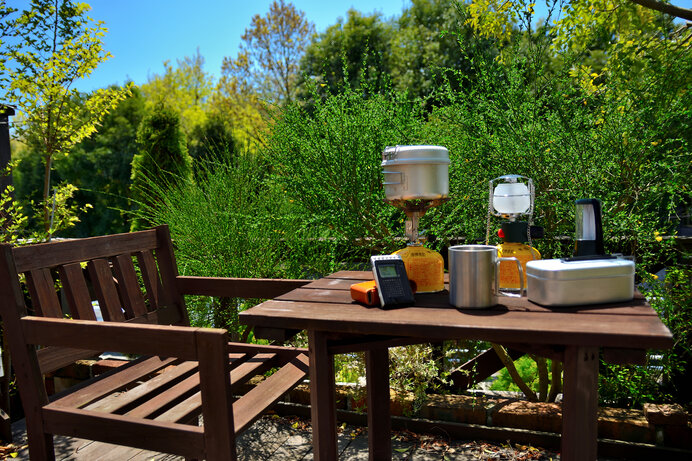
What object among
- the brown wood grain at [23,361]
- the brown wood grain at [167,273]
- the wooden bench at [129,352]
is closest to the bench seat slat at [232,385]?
the wooden bench at [129,352]

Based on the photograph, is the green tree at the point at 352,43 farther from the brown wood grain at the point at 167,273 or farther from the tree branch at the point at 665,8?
the brown wood grain at the point at 167,273

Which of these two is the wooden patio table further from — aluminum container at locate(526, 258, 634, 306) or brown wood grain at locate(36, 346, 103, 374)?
brown wood grain at locate(36, 346, 103, 374)

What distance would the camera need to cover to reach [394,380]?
2578 millimetres

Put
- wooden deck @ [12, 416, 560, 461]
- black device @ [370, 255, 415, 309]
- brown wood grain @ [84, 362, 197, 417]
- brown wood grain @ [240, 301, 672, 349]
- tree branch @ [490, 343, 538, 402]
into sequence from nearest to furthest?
brown wood grain @ [240, 301, 672, 349]
black device @ [370, 255, 415, 309]
brown wood grain @ [84, 362, 197, 417]
wooden deck @ [12, 416, 560, 461]
tree branch @ [490, 343, 538, 402]

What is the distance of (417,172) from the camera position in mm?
1580

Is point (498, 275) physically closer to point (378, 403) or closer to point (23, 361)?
point (378, 403)

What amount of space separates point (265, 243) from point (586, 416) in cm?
217

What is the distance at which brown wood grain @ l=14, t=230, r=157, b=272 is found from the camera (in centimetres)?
159

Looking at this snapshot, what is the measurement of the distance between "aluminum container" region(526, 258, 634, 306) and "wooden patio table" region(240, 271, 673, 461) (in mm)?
24

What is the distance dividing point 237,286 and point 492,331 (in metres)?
A: 1.20

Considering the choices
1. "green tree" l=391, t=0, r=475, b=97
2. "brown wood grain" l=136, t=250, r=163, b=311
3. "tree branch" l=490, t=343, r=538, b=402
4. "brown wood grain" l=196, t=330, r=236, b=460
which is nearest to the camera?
"brown wood grain" l=196, t=330, r=236, b=460

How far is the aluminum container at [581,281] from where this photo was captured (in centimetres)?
132

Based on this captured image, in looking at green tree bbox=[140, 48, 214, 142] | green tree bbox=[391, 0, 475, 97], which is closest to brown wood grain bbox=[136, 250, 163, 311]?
green tree bbox=[391, 0, 475, 97]

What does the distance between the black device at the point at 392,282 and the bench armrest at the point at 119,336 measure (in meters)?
0.46
